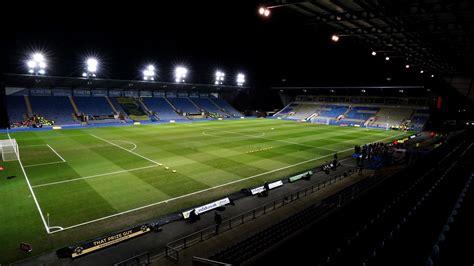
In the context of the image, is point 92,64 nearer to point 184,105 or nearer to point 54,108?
point 54,108

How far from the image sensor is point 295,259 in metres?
6.73

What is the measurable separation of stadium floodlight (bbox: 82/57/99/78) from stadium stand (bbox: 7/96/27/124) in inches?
465

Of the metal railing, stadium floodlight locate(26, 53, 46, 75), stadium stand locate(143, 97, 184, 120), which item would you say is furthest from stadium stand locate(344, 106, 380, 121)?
stadium floodlight locate(26, 53, 46, 75)

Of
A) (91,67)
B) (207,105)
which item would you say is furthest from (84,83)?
(207,105)

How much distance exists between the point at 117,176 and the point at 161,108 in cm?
4610

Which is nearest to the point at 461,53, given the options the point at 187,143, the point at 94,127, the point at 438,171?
the point at 438,171

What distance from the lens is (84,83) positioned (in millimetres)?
54000

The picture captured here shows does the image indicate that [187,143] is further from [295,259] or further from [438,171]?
[295,259]

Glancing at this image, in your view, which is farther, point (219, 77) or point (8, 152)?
point (219, 77)

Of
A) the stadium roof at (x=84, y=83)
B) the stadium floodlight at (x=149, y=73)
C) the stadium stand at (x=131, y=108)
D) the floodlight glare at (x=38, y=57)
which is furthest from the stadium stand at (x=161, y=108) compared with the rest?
the floodlight glare at (x=38, y=57)

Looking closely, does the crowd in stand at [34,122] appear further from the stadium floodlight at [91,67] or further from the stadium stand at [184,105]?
the stadium stand at [184,105]

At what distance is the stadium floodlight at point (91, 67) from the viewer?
4936 cm

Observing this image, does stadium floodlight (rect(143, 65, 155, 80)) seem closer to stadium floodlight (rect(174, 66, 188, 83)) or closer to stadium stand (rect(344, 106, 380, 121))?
stadium floodlight (rect(174, 66, 188, 83))

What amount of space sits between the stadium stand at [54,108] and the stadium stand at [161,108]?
1653 cm
